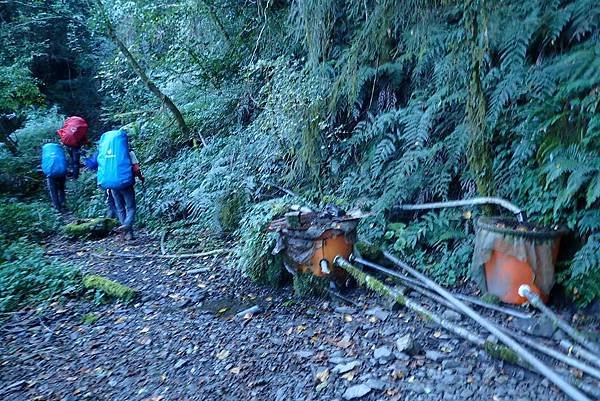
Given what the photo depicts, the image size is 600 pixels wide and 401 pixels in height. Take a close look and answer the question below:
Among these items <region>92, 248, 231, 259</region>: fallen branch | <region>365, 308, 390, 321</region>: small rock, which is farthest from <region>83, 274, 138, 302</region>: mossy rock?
<region>365, 308, 390, 321</region>: small rock

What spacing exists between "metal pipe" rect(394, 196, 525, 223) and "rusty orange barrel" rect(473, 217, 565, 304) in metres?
0.12

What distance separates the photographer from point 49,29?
17875 millimetres

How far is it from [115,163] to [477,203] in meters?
5.51

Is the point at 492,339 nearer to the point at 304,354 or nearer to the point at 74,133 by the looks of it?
the point at 304,354

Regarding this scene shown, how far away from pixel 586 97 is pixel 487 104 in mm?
1018

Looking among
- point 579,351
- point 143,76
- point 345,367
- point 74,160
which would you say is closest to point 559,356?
point 579,351

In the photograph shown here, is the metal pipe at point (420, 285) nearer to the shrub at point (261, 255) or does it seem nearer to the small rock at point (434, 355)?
the small rock at point (434, 355)

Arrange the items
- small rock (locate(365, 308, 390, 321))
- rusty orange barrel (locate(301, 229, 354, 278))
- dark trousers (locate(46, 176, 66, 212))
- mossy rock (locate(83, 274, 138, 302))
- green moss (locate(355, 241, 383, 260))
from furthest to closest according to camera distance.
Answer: dark trousers (locate(46, 176, 66, 212)) < mossy rock (locate(83, 274, 138, 302)) < green moss (locate(355, 241, 383, 260)) < rusty orange barrel (locate(301, 229, 354, 278)) < small rock (locate(365, 308, 390, 321))

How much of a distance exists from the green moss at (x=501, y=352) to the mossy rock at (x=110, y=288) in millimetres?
3746

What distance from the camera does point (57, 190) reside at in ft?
34.7

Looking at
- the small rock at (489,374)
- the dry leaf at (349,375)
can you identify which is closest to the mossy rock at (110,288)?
the dry leaf at (349,375)

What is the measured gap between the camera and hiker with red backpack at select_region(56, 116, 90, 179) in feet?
34.9

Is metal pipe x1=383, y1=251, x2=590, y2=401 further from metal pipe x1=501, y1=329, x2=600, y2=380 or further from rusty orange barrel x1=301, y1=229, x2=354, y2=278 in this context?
rusty orange barrel x1=301, y1=229, x2=354, y2=278

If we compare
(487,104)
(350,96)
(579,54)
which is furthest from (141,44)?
(579,54)
